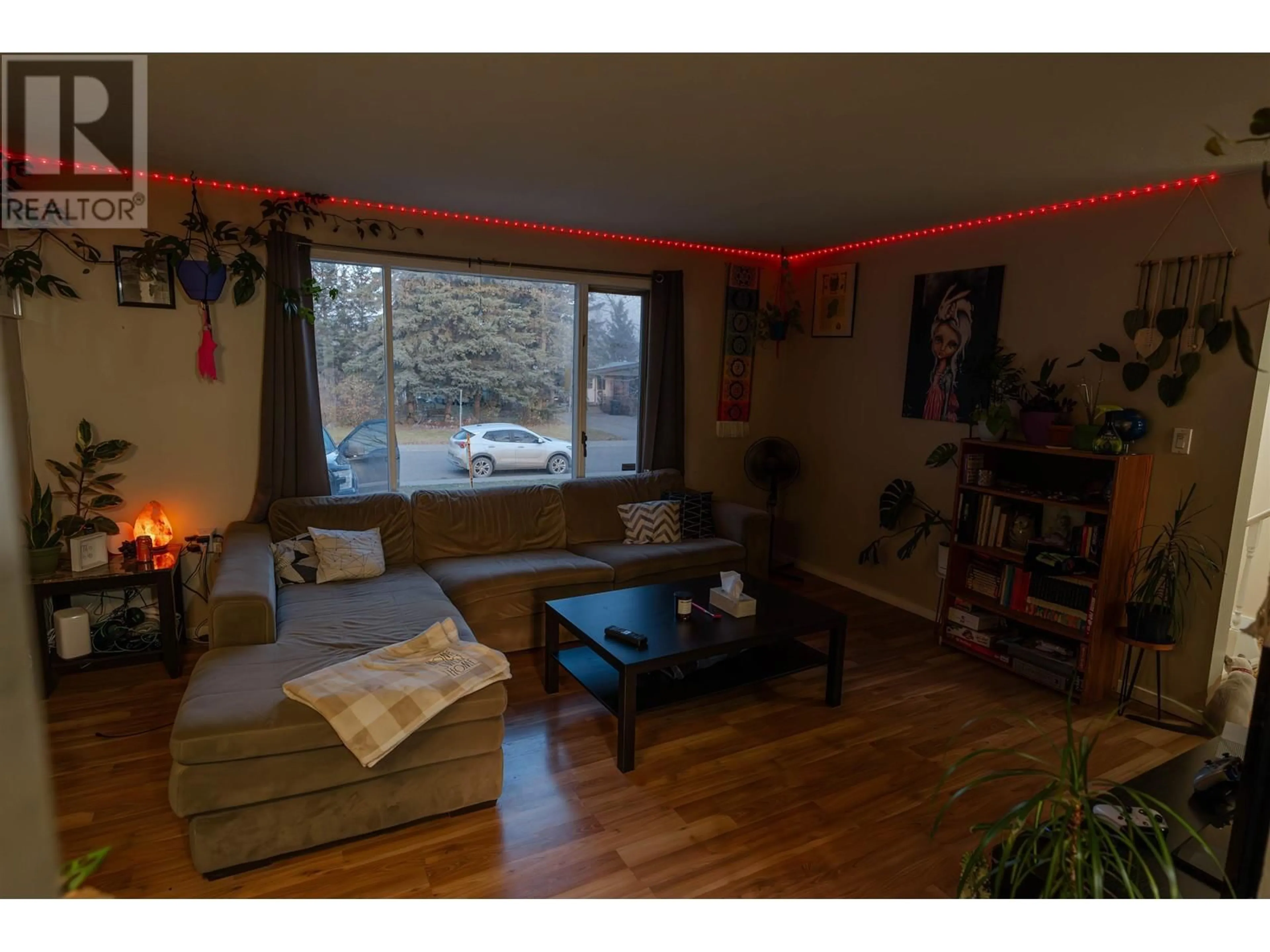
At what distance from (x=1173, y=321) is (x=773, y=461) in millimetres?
2469

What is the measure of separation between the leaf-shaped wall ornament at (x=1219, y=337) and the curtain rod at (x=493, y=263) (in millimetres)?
3109

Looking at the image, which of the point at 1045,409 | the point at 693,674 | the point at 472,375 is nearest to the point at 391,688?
the point at 693,674

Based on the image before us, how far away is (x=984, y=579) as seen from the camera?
12.4 ft

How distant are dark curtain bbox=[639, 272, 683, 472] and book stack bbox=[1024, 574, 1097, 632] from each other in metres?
2.40

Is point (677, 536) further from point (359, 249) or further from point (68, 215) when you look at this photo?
point (68, 215)

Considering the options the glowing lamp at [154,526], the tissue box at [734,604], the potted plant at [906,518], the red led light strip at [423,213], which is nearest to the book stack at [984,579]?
the potted plant at [906,518]

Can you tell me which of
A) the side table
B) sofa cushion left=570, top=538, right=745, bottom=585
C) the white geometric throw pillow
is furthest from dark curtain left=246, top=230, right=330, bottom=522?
sofa cushion left=570, top=538, right=745, bottom=585

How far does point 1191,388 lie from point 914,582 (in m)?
1.89

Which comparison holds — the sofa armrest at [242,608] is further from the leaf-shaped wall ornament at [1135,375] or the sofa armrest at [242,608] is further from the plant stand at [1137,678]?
the leaf-shaped wall ornament at [1135,375]

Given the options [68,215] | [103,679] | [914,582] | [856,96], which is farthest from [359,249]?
[914,582]

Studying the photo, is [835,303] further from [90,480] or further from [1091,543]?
[90,480]

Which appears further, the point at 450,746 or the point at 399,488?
the point at 399,488
